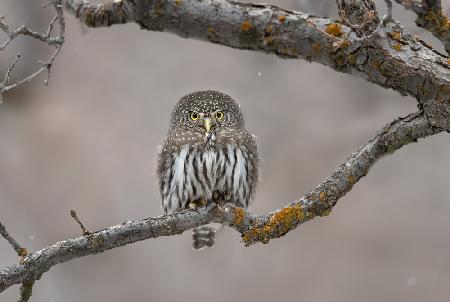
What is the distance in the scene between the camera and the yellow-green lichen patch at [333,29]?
10.4 ft

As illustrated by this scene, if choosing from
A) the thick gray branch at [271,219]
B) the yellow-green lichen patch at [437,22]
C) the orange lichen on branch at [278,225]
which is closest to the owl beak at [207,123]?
the thick gray branch at [271,219]

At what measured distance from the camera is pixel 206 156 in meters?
4.52

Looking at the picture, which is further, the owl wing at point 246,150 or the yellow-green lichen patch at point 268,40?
the owl wing at point 246,150

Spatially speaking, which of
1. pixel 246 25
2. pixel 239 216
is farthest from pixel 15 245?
pixel 246 25

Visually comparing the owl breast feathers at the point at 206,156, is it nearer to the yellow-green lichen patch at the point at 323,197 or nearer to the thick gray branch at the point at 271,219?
the thick gray branch at the point at 271,219

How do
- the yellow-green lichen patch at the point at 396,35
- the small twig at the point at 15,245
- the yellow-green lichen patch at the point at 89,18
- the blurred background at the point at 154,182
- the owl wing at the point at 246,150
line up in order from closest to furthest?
the small twig at the point at 15,245
the yellow-green lichen patch at the point at 396,35
the yellow-green lichen patch at the point at 89,18
the owl wing at the point at 246,150
the blurred background at the point at 154,182

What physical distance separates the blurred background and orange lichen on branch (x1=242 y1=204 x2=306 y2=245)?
3307mm

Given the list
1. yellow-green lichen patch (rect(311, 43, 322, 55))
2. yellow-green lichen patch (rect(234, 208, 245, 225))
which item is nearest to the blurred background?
yellow-green lichen patch (rect(234, 208, 245, 225))

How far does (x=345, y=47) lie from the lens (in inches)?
123

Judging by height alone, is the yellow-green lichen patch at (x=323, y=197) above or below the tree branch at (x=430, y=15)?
below

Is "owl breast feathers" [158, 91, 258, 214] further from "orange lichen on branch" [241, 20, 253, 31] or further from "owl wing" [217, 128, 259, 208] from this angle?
"orange lichen on branch" [241, 20, 253, 31]

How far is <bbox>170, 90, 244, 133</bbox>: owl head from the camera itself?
4.68 m

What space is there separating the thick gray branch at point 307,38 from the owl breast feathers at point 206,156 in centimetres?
140

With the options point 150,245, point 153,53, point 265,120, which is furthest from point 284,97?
point 150,245
